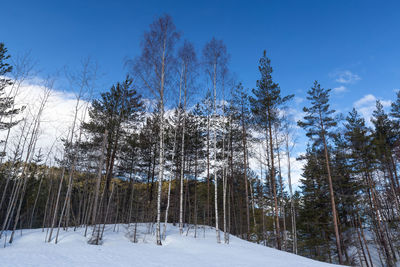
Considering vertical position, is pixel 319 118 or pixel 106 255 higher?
pixel 319 118

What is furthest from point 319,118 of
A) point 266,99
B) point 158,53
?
point 158,53

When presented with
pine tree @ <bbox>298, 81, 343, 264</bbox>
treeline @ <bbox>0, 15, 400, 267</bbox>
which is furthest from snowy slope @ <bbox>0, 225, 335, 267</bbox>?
pine tree @ <bbox>298, 81, 343, 264</bbox>

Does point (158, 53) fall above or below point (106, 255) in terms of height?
above

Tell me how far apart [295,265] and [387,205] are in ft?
38.6

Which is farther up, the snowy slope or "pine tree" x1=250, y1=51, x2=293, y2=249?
"pine tree" x1=250, y1=51, x2=293, y2=249

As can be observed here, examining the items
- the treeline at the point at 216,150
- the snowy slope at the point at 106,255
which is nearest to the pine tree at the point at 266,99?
the treeline at the point at 216,150

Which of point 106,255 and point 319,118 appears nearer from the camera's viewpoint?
point 106,255

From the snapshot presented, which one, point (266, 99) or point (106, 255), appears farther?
point (266, 99)

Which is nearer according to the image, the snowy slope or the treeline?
the snowy slope

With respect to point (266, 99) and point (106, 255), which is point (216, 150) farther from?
point (106, 255)

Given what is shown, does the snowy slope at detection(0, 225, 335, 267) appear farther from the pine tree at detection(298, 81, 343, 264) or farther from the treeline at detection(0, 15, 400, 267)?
the pine tree at detection(298, 81, 343, 264)

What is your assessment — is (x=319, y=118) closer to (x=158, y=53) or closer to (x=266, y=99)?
(x=266, y=99)

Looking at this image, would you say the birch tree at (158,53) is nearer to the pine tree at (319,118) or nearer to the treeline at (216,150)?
the treeline at (216,150)

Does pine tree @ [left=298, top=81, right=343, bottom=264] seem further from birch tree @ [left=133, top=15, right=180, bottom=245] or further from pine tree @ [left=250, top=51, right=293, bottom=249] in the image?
birch tree @ [left=133, top=15, right=180, bottom=245]
